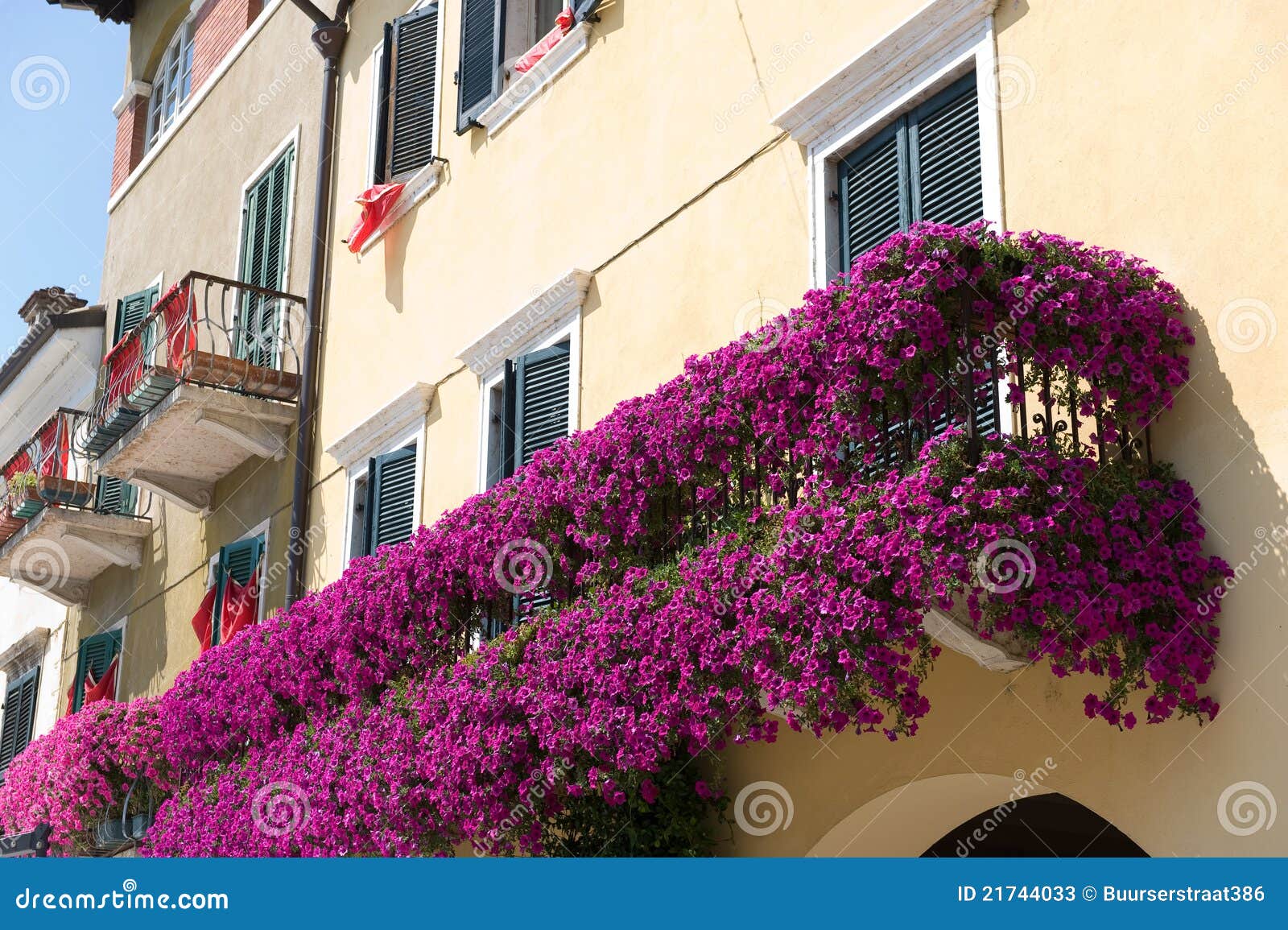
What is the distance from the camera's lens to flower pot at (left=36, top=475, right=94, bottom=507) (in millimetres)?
17078

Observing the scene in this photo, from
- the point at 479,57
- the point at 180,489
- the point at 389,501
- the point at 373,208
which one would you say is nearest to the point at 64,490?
the point at 180,489

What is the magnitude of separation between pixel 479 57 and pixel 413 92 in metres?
1.23

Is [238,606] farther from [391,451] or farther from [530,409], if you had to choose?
[530,409]

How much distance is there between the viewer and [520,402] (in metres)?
10.5

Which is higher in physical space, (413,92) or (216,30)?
(216,30)

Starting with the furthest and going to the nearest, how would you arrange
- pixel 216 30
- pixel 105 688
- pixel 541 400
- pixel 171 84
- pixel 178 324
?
pixel 171 84, pixel 216 30, pixel 105 688, pixel 178 324, pixel 541 400

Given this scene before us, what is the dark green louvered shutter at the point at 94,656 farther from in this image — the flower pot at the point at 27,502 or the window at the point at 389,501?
the window at the point at 389,501

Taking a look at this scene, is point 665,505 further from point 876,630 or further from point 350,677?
point 350,677

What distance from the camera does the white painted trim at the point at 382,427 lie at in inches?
465

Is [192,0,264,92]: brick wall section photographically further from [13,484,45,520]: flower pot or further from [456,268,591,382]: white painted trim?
[456,268,591,382]: white painted trim

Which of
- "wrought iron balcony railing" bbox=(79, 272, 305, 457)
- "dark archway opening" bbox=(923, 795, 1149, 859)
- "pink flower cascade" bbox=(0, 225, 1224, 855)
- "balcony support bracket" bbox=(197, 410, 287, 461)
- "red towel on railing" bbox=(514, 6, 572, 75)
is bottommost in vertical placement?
"dark archway opening" bbox=(923, 795, 1149, 859)

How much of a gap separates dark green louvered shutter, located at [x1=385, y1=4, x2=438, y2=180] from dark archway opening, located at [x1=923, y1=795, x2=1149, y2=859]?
257 inches

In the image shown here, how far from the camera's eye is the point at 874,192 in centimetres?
800

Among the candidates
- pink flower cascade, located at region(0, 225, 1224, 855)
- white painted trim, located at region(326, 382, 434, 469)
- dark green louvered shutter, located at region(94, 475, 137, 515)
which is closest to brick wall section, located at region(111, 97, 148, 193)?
dark green louvered shutter, located at region(94, 475, 137, 515)
